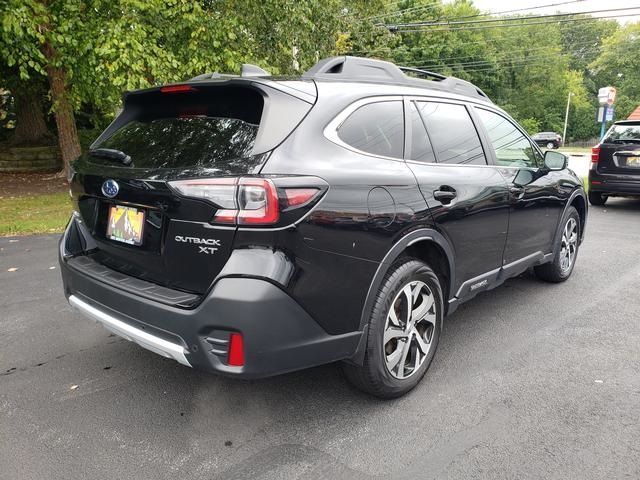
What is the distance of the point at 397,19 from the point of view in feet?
140

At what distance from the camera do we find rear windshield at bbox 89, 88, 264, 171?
2414 mm

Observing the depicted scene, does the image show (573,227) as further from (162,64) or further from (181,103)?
(162,64)

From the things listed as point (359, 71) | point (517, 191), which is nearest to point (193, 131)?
point (359, 71)

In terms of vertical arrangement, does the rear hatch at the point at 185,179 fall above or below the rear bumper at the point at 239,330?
above

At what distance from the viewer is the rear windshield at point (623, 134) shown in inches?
347

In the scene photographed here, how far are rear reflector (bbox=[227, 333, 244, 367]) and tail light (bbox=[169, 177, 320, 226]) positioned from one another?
19.3 inches

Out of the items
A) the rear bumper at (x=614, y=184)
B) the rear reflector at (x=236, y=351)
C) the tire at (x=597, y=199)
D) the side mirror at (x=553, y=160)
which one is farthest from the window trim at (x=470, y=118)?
the tire at (x=597, y=199)

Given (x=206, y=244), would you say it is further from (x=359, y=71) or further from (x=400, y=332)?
(x=359, y=71)

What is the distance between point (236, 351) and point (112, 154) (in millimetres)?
1388

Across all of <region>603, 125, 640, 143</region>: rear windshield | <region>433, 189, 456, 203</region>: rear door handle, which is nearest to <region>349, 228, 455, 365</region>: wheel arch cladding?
<region>433, 189, 456, 203</region>: rear door handle

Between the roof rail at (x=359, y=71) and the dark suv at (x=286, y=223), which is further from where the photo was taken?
the roof rail at (x=359, y=71)

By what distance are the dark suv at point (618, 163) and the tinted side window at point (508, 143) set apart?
556 centimetres

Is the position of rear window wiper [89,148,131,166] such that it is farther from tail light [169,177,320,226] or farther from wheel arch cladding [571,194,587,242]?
wheel arch cladding [571,194,587,242]

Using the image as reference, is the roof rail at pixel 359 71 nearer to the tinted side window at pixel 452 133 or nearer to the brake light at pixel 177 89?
the tinted side window at pixel 452 133
